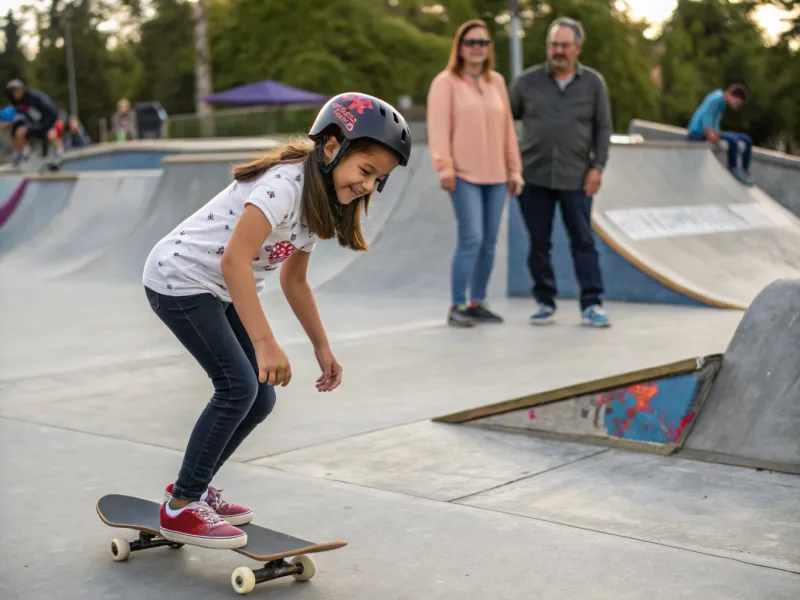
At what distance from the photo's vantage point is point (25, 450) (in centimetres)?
461

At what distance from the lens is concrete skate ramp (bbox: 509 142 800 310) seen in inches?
356

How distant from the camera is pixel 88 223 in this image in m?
14.6

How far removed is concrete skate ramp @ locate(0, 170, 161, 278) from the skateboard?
9.93 metres

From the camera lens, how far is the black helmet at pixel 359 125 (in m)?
2.94

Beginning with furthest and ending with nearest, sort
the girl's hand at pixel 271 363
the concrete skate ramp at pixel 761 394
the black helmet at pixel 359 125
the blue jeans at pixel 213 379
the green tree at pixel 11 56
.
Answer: the green tree at pixel 11 56 < the concrete skate ramp at pixel 761 394 < the blue jeans at pixel 213 379 < the black helmet at pixel 359 125 < the girl's hand at pixel 271 363

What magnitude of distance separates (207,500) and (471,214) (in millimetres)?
4610

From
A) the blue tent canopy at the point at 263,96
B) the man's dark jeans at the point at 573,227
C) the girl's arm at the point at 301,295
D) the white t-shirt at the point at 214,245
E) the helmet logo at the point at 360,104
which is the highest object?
the blue tent canopy at the point at 263,96

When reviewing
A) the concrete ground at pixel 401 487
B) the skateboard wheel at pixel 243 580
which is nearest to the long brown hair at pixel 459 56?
the concrete ground at pixel 401 487

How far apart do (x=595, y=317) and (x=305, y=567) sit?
4.96 metres

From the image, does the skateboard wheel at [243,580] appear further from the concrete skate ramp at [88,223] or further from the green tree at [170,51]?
the green tree at [170,51]

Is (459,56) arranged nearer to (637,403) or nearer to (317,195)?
(637,403)

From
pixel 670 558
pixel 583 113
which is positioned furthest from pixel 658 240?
pixel 670 558

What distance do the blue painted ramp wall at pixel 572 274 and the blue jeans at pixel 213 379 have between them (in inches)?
244

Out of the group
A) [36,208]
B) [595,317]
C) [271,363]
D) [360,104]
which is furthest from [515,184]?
[36,208]
